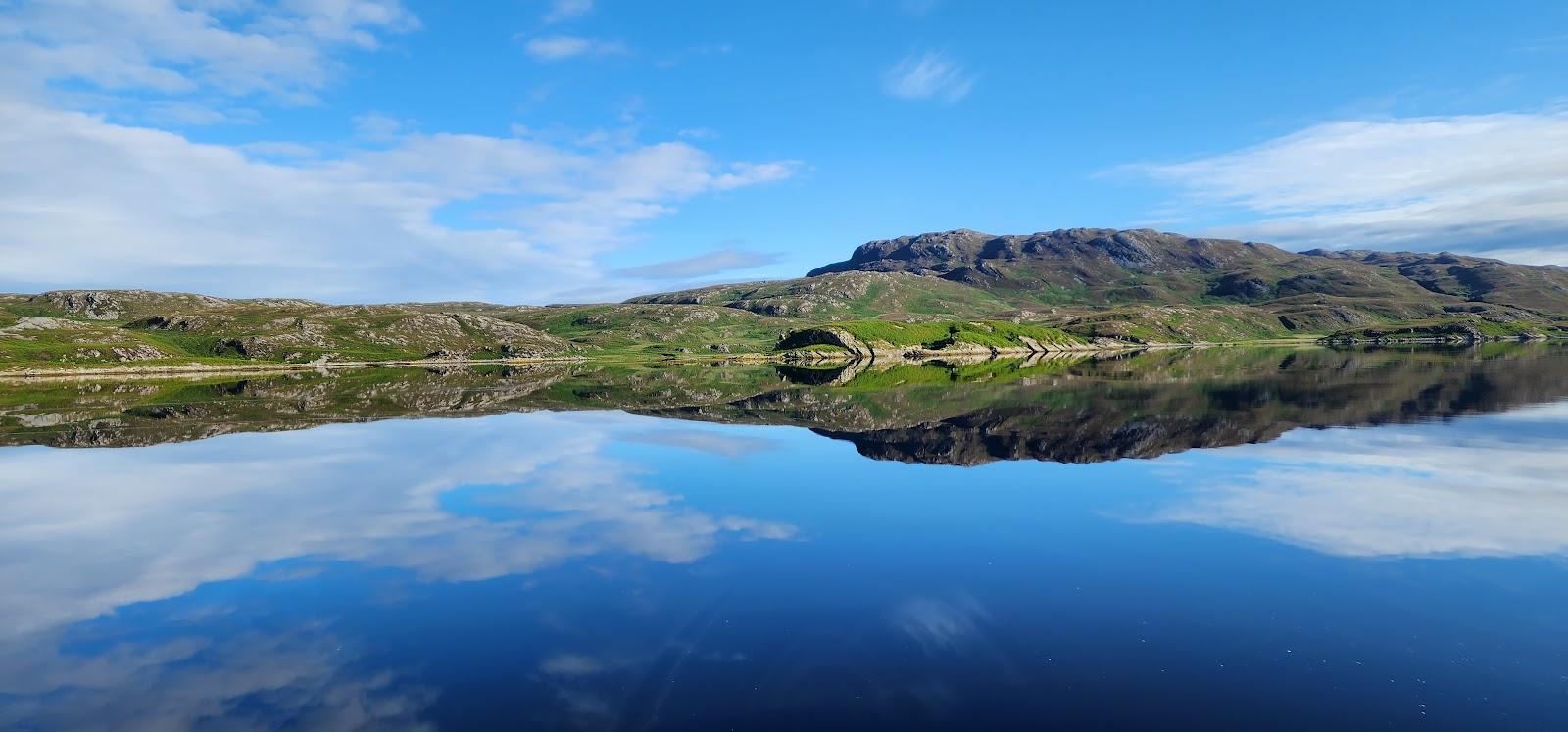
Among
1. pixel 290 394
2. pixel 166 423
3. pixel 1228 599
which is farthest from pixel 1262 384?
pixel 290 394

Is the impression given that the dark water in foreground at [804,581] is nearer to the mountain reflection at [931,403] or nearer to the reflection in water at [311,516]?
the reflection in water at [311,516]

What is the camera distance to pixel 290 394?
96.2m

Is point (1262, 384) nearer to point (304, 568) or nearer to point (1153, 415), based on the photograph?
point (1153, 415)

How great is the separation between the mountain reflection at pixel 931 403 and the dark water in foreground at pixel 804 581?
1686 millimetres

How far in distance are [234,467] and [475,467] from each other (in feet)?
50.3

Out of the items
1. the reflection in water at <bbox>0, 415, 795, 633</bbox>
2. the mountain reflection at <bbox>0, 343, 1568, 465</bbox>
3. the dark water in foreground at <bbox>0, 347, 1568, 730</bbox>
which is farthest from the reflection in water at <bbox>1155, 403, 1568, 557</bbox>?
the reflection in water at <bbox>0, 415, 795, 633</bbox>

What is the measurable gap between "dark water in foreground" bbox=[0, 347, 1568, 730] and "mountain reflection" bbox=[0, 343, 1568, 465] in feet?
5.53

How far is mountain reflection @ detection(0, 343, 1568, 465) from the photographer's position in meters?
51.5

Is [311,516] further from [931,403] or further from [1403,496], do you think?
[931,403]

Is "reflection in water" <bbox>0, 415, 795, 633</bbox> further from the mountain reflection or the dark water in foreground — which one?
the mountain reflection

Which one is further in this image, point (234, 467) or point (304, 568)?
point (234, 467)

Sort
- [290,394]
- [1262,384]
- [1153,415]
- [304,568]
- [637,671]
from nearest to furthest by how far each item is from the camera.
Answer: [637,671] → [304,568] → [1153,415] → [1262,384] → [290,394]

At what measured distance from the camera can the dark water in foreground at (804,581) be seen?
15.6 m

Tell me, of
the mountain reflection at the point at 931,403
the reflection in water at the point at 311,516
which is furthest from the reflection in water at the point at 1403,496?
the reflection in water at the point at 311,516
